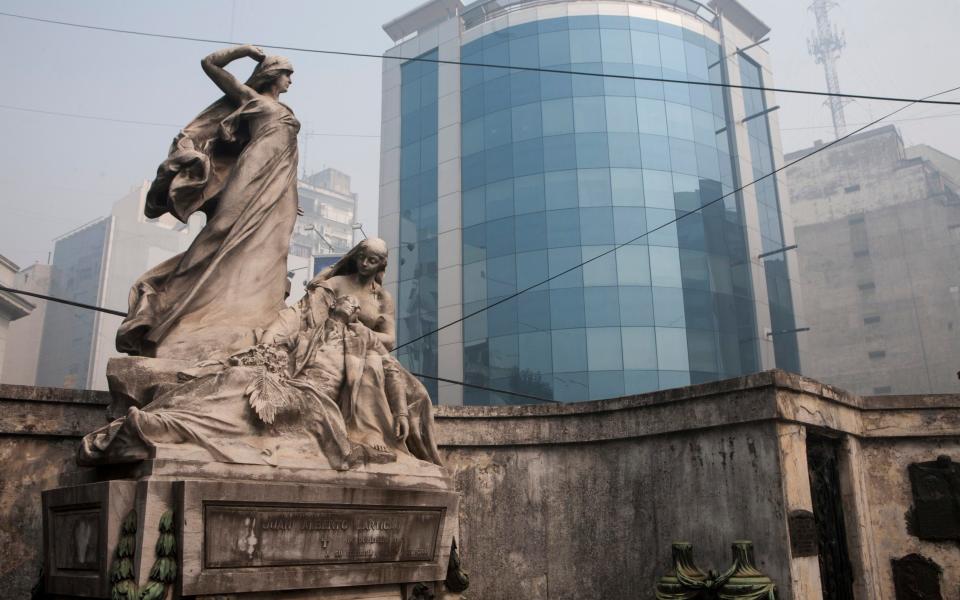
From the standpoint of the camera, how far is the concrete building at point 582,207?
26156mm

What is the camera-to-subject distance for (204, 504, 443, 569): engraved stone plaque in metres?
5.45

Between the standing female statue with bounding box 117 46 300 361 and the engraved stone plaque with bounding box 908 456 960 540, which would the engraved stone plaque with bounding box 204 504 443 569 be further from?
the engraved stone plaque with bounding box 908 456 960 540

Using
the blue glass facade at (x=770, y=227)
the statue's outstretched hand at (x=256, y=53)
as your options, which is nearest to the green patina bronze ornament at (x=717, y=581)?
the statue's outstretched hand at (x=256, y=53)

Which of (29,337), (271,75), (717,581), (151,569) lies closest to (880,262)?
(717,581)

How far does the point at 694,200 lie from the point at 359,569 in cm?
2412

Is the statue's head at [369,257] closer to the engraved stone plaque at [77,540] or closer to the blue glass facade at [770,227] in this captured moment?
the engraved stone plaque at [77,540]

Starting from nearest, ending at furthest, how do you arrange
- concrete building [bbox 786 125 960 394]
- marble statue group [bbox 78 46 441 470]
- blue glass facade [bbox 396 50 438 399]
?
marble statue group [bbox 78 46 441 470] → blue glass facade [bbox 396 50 438 399] → concrete building [bbox 786 125 960 394]

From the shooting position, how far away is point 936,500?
870 centimetres

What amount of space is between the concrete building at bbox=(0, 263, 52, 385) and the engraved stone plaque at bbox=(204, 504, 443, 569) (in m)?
43.9

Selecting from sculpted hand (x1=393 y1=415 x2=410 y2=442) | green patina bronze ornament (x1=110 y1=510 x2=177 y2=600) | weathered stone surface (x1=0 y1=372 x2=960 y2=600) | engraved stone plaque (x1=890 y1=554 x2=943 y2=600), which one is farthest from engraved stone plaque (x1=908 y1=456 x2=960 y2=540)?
green patina bronze ornament (x1=110 y1=510 x2=177 y2=600)

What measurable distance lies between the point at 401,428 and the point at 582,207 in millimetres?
21011

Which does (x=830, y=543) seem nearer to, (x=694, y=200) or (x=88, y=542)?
(x=88, y=542)

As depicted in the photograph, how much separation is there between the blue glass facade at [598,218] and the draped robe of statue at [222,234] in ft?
61.3

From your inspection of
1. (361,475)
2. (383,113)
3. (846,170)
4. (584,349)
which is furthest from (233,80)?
(846,170)
